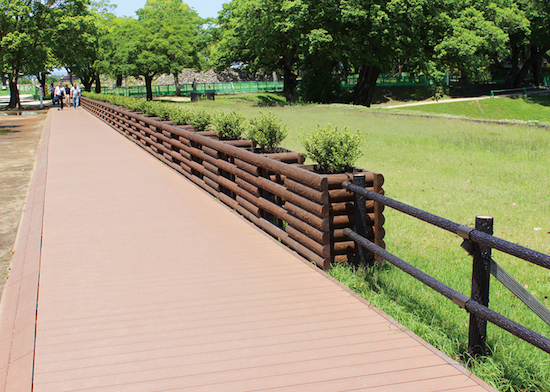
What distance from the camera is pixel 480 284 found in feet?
12.6

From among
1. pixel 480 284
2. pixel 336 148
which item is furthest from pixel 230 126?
pixel 480 284

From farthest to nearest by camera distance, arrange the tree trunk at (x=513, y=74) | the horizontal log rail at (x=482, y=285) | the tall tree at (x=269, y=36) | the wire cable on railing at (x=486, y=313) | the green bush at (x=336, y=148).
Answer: the tree trunk at (x=513, y=74) < the tall tree at (x=269, y=36) < the green bush at (x=336, y=148) < the horizontal log rail at (x=482, y=285) < the wire cable on railing at (x=486, y=313)

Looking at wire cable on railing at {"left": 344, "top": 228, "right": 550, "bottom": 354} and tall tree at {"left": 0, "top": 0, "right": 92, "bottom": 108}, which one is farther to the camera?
tall tree at {"left": 0, "top": 0, "right": 92, "bottom": 108}

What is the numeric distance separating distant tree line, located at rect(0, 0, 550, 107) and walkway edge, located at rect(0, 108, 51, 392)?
39.2 meters

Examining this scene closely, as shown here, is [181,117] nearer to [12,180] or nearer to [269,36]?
[12,180]

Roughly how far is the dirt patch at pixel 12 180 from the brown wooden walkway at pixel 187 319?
0.78ft

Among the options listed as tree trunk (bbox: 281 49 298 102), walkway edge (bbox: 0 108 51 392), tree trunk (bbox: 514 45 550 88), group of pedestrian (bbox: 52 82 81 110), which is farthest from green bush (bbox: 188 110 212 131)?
tree trunk (bbox: 514 45 550 88)

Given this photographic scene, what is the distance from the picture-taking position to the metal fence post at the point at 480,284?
3.77m

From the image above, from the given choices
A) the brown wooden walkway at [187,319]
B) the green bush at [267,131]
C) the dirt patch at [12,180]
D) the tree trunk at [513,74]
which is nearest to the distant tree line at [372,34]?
the tree trunk at [513,74]

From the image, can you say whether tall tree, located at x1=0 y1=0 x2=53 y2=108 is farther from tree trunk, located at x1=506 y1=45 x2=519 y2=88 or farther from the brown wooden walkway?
tree trunk, located at x1=506 y1=45 x2=519 y2=88

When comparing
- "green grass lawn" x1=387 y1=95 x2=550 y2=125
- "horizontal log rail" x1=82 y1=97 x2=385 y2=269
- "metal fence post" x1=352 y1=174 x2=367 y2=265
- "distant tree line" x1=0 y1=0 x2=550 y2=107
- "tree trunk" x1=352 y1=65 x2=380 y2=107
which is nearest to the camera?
"metal fence post" x1=352 y1=174 x2=367 y2=265

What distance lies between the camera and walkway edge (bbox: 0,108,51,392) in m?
4.04

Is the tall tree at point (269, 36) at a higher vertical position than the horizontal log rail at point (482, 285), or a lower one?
higher

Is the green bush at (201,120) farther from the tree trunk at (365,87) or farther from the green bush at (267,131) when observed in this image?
the tree trunk at (365,87)
